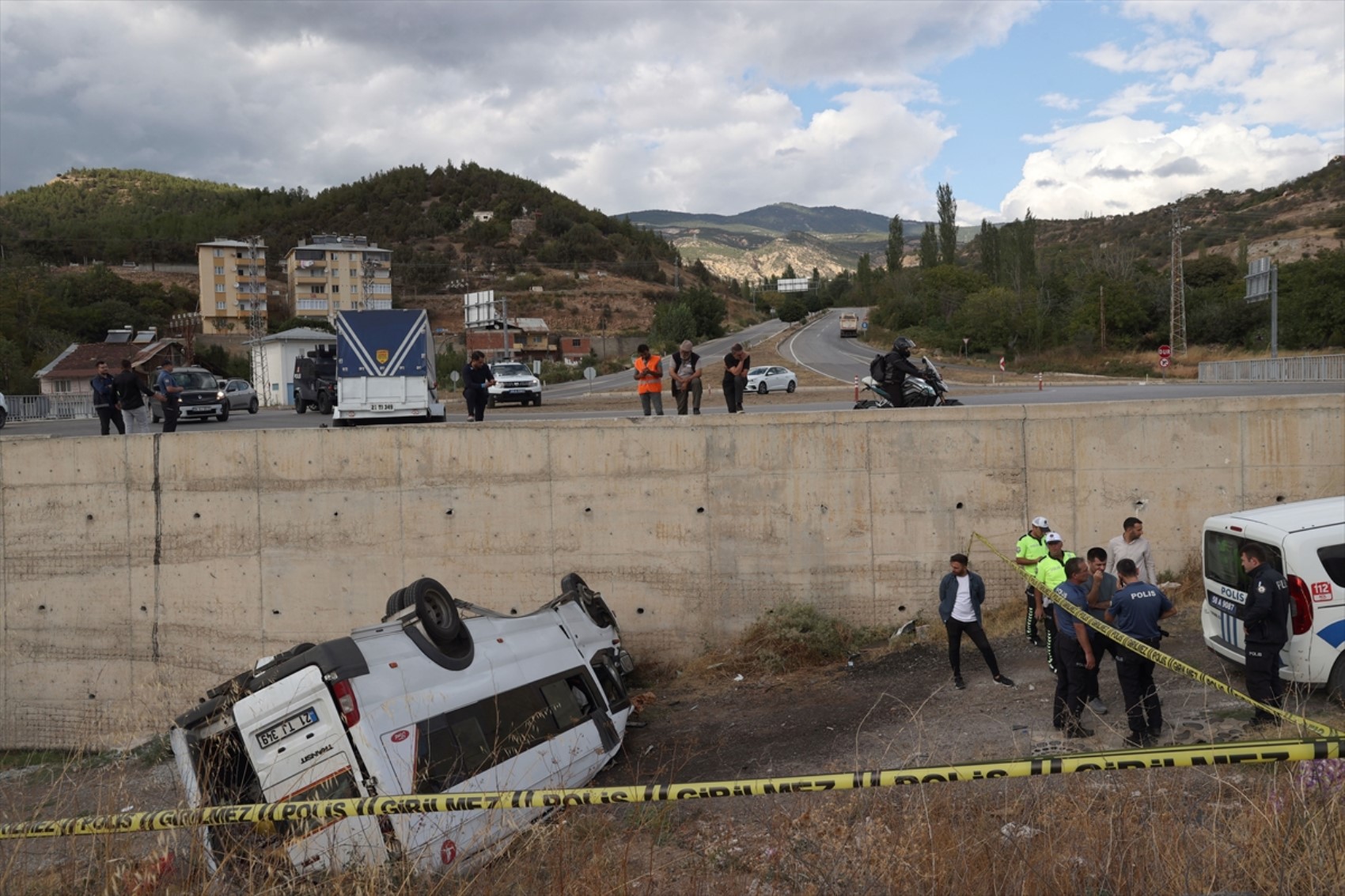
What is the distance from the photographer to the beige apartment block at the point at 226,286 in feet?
324

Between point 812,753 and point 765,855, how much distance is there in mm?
3871

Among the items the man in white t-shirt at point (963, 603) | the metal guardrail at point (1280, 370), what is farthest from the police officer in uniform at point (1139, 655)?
the metal guardrail at point (1280, 370)

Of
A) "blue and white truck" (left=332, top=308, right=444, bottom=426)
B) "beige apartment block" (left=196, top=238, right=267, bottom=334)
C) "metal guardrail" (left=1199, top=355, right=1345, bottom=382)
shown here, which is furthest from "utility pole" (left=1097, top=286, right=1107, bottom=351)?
"beige apartment block" (left=196, top=238, right=267, bottom=334)

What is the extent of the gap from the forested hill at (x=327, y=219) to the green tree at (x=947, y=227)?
42.4 m

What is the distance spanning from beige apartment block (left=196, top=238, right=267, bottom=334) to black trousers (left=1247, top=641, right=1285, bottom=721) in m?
102

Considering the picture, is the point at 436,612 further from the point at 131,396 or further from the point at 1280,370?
the point at 1280,370

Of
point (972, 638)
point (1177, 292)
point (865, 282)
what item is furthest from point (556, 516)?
point (865, 282)

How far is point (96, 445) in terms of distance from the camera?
1392 cm

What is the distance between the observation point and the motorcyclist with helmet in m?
13.8

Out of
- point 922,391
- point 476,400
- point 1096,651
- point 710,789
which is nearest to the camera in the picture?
point 710,789

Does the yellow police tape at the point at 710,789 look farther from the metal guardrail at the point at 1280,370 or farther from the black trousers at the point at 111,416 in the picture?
the metal guardrail at the point at 1280,370

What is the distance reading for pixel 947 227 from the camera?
11375cm

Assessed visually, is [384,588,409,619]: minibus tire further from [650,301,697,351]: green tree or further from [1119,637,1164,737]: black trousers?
[650,301,697,351]: green tree

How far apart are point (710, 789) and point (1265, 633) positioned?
225 inches
